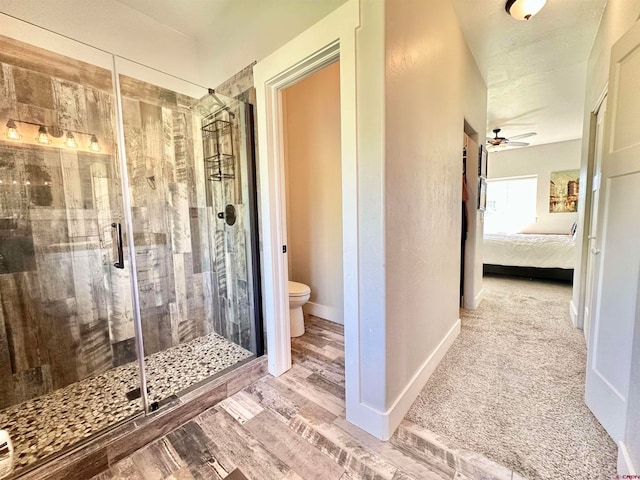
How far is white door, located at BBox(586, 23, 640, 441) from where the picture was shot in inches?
48.2

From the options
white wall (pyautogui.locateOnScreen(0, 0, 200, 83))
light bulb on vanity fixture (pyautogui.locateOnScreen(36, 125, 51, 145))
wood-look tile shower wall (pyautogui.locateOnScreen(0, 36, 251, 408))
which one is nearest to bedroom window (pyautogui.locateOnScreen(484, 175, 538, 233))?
wood-look tile shower wall (pyautogui.locateOnScreen(0, 36, 251, 408))

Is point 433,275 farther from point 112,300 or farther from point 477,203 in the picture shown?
point 112,300

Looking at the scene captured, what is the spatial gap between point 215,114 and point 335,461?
2.45m

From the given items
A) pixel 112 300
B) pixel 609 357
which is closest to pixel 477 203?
pixel 609 357

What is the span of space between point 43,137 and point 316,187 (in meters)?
2.04

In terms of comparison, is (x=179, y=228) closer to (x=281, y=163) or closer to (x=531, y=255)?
(x=281, y=163)

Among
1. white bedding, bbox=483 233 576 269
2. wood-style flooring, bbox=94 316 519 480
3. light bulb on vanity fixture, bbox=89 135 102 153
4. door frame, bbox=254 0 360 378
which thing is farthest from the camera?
white bedding, bbox=483 233 576 269

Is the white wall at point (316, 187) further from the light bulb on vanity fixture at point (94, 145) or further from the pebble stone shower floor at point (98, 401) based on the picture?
the light bulb on vanity fixture at point (94, 145)

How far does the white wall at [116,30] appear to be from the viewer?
1574 millimetres

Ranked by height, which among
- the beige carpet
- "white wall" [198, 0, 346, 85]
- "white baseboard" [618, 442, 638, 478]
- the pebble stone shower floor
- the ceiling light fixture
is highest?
the ceiling light fixture

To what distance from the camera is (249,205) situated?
1.92 metres

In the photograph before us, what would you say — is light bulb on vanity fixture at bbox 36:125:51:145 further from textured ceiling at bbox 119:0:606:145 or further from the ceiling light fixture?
the ceiling light fixture

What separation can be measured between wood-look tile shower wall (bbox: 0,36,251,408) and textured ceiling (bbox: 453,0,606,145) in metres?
2.36

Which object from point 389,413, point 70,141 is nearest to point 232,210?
point 70,141
